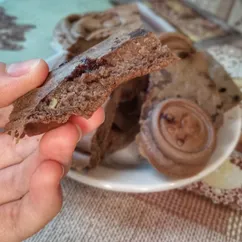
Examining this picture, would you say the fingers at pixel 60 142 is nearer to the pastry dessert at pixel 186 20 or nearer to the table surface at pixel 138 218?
the table surface at pixel 138 218

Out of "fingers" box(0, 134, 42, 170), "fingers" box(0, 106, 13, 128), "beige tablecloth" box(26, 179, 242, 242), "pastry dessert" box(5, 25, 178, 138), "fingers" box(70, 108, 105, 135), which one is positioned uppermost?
"pastry dessert" box(5, 25, 178, 138)

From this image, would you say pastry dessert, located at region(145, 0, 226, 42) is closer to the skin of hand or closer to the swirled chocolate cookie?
the swirled chocolate cookie

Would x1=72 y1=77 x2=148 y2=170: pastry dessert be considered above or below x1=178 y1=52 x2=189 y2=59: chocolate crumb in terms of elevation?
below

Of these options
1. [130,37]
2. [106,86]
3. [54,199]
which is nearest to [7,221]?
[54,199]

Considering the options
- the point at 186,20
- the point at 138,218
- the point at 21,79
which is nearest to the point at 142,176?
the point at 138,218

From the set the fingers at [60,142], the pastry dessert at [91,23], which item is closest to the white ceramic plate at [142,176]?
the fingers at [60,142]

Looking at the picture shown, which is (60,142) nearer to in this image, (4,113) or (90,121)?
(90,121)

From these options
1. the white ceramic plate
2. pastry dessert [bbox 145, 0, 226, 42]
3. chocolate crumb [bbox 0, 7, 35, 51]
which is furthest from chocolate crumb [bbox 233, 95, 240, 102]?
chocolate crumb [bbox 0, 7, 35, 51]
